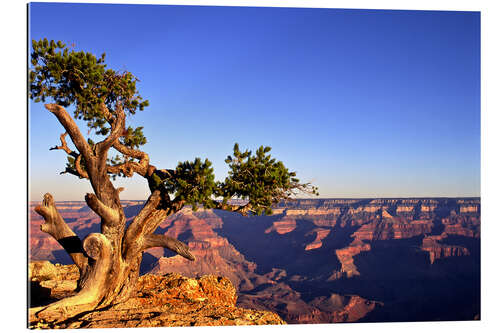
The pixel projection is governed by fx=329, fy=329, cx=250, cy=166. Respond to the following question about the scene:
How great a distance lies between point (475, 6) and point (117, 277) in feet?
36.5

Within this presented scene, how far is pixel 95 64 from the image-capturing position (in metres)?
7.11

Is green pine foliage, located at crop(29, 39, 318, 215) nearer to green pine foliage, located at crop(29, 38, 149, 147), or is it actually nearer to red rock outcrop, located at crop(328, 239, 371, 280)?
green pine foliage, located at crop(29, 38, 149, 147)

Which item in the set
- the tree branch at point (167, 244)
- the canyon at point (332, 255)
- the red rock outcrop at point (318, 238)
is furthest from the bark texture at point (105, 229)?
the red rock outcrop at point (318, 238)

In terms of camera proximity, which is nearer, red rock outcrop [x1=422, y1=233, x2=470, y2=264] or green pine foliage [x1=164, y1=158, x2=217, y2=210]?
green pine foliage [x1=164, y1=158, x2=217, y2=210]

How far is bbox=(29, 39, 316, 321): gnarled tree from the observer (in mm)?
6941

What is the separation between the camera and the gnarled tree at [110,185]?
273 inches

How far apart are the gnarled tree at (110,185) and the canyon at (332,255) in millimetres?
35304

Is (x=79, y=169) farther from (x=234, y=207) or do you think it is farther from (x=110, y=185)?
(x=234, y=207)

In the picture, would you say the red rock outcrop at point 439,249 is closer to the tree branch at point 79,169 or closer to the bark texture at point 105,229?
the bark texture at point 105,229

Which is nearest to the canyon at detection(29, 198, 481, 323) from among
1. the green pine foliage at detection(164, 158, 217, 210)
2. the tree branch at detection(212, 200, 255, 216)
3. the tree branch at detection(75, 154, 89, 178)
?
the tree branch at detection(212, 200, 255, 216)

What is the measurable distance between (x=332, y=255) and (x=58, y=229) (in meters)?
94.2

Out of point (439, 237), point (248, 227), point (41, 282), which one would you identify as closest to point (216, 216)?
point (248, 227)

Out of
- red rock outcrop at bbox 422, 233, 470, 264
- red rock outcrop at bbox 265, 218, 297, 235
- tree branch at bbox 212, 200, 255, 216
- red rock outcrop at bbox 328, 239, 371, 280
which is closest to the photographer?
tree branch at bbox 212, 200, 255, 216

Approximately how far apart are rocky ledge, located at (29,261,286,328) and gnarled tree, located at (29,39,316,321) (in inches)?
20.4
